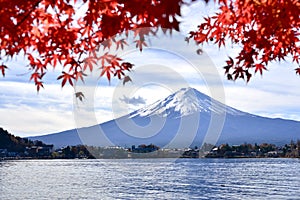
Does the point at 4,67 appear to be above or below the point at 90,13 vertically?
below

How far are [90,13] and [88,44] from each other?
510mm

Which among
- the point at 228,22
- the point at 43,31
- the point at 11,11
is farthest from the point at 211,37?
the point at 11,11

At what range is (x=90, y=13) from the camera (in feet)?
20.4

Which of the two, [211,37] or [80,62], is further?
[211,37]

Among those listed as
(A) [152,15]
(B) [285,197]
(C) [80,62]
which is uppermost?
(A) [152,15]

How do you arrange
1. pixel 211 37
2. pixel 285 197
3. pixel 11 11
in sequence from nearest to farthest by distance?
pixel 11 11 → pixel 211 37 → pixel 285 197

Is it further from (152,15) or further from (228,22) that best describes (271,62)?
(152,15)

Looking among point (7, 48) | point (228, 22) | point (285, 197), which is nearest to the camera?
point (7, 48)

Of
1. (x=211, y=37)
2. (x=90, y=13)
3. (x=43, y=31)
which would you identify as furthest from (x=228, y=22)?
(x=43, y=31)

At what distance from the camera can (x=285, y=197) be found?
57188 millimetres

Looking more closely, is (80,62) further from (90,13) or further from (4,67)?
(4,67)

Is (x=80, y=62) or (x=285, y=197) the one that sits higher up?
(x=80, y=62)

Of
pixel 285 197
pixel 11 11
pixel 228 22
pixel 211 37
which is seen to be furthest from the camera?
pixel 285 197

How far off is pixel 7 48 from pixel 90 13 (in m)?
1.18
